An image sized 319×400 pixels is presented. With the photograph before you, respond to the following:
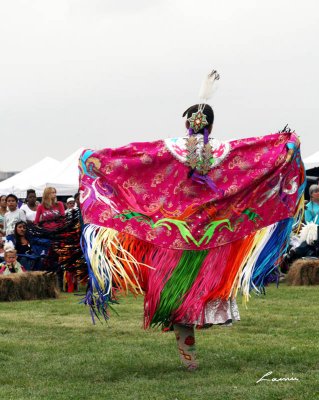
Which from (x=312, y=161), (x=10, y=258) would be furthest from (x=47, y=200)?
(x=312, y=161)

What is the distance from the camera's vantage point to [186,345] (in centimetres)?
598

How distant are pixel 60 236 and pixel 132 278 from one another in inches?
29.1

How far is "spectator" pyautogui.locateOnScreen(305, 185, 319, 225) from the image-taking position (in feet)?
39.1

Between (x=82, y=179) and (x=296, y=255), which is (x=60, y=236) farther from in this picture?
(x=296, y=255)

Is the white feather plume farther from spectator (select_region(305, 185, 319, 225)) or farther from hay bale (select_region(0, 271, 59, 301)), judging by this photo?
spectator (select_region(305, 185, 319, 225))

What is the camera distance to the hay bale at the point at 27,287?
11019 millimetres

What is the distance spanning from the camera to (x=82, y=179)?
6.32 metres

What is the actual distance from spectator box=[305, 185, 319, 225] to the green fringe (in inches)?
241

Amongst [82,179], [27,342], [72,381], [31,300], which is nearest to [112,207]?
[82,179]

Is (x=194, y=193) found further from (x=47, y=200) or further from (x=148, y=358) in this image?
(x=47, y=200)

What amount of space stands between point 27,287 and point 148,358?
502 centimetres

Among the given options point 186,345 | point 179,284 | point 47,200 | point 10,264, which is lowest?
point 186,345

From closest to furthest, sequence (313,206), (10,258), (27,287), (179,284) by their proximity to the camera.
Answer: (179,284) < (27,287) < (10,258) < (313,206)

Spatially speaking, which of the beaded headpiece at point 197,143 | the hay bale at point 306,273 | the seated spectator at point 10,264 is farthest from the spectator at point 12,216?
the beaded headpiece at point 197,143
